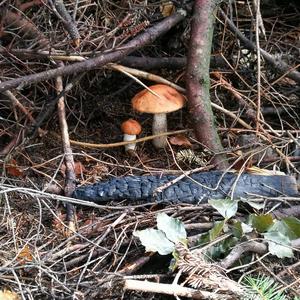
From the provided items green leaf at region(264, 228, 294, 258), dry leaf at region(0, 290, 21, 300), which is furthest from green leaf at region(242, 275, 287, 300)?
dry leaf at region(0, 290, 21, 300)

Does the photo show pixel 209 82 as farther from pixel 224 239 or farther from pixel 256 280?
pixel 256 280

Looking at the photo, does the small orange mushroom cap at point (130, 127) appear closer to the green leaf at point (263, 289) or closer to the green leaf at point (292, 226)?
the green leaf at point (292, 226)

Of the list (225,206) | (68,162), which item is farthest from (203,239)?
(68,162)

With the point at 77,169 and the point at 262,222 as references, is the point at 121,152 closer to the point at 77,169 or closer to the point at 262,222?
the point at 77,169

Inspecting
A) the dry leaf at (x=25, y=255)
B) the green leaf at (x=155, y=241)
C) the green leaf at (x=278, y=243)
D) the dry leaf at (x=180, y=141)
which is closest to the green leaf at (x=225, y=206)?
the green leaf at (x=278, y=243)

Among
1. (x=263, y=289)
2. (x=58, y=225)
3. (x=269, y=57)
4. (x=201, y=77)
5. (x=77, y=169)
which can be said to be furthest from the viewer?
(x=269, y=57)

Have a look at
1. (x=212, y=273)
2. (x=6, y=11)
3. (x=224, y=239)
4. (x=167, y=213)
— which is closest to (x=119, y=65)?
(x=6, y=11)

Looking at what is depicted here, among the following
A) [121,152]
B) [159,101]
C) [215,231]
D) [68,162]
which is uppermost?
[159,101]
